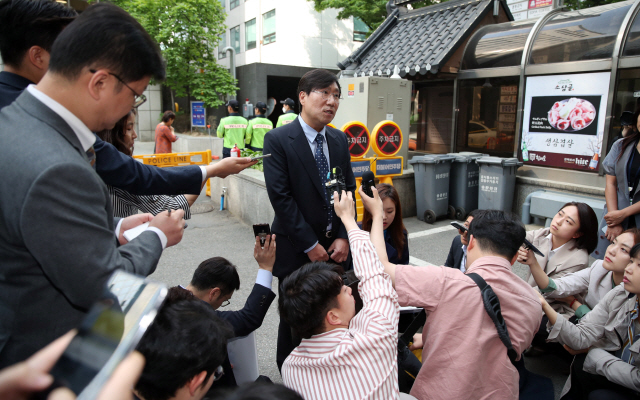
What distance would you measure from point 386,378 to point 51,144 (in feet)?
4.53

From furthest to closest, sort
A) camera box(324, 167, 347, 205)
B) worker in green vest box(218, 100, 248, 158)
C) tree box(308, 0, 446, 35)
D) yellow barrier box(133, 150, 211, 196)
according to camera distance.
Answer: tree box(308, 0, 446, 35), worker in green vest box(218, 100, 248, 158), yellow barrier box(133, 150, 211, 196), camera box(324, 167, 347, 205)

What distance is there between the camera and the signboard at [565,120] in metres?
6.36

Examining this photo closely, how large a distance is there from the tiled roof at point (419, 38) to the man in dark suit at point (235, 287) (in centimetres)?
665

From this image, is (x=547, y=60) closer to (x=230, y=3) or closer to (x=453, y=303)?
(x=453, y=303)

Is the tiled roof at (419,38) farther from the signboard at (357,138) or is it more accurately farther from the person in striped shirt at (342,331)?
the person in striped shirt at (342,331)

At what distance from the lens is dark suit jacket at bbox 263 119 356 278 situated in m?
2.66

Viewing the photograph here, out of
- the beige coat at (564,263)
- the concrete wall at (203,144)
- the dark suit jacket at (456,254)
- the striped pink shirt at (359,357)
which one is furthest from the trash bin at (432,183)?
the concrete wall at (203,144)

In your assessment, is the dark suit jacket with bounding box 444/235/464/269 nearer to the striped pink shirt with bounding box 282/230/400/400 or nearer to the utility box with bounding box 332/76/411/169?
the striped pink shirt with bounding box 282/230/400/400

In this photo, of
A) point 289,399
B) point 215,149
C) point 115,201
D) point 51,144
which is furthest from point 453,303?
point 215,149

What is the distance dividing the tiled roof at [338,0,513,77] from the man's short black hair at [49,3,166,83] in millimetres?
7426

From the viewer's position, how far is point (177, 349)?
1.31 metres

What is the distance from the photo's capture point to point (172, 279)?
185 inches

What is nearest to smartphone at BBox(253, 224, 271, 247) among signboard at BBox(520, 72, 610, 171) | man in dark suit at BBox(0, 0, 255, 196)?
man in dark suit at BBox(0, 0, 255, 196)

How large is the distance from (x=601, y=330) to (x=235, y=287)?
7.21 feet
